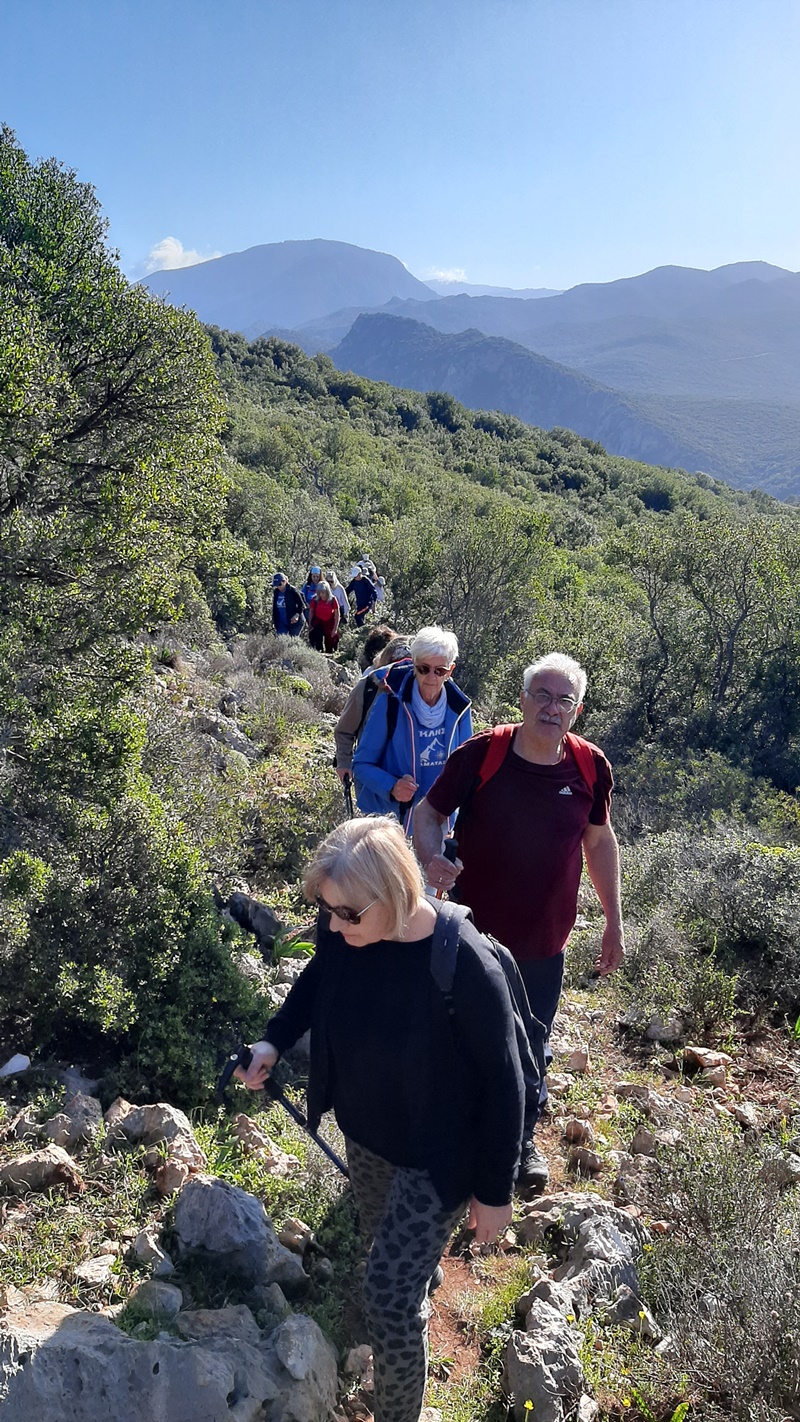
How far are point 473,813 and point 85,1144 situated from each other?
1.82 m

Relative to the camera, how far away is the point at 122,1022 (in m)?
3.47

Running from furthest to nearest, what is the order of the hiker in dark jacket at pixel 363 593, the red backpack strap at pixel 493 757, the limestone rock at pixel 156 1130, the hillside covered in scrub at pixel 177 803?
the hiker in dark jacket at pixel 363 593 → the hillside covered in scrub at pixel 177 803 → the red backpack strap at pixel 493 757 → the limestone rock at pixel 156 1130

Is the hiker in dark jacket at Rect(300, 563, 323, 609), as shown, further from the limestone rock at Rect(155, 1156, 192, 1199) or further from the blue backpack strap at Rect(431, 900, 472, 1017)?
the blue backpack strap at Rect(431, 900, 472, 1017)

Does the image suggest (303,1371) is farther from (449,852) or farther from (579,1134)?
(579,1134)

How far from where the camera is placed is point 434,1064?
1.82 meters

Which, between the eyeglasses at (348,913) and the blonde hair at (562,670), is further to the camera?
the blonde hair at (562,670)

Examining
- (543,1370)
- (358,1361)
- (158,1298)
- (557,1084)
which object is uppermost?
(158,1298)

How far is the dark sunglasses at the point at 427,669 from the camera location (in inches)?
138

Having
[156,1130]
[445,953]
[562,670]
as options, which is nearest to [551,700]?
[562,670]

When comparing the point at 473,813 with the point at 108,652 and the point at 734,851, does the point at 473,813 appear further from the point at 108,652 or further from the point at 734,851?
the point at 734,851

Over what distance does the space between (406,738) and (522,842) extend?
1.01 m

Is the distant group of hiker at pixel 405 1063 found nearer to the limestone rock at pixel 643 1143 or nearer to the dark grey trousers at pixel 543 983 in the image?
the dark grey trousers at pixel 543 983

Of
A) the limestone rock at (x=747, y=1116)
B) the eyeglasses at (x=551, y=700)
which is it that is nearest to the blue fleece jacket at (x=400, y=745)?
the eyeglasses at (x=551, y=700)

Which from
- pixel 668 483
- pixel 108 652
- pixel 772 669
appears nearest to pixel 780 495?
pixel 668 483
